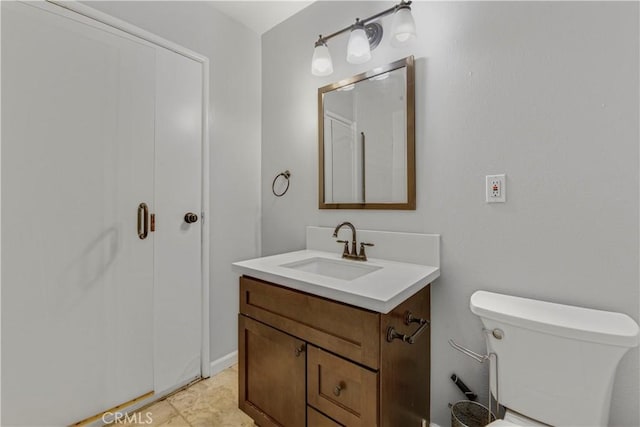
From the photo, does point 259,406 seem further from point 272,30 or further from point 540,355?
point 272,30

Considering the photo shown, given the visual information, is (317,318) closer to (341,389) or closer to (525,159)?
(341,389)

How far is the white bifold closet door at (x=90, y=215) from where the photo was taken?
3.65ft

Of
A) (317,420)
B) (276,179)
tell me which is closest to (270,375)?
(317,420)

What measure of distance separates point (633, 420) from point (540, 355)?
0.38 metres

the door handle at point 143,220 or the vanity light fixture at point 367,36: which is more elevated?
the vanity light fixture at point 367,36

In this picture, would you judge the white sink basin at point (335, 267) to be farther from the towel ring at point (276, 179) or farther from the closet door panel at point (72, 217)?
the closet door panel at point (72, 217)

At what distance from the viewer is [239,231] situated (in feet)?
6.36

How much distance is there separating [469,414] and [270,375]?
84 cm

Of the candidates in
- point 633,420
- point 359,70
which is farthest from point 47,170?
point 633,420

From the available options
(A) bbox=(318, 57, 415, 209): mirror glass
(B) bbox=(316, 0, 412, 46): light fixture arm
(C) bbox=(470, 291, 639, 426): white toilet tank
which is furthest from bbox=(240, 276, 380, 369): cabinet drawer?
(B) bbox=(316, 0, 412, 46): light fixture arm

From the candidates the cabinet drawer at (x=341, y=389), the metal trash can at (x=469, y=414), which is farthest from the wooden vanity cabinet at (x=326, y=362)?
the metal trash can at (x=469, y=414)

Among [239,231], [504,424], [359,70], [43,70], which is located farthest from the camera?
[239,231]

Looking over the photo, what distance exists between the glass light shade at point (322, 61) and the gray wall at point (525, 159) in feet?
0.63

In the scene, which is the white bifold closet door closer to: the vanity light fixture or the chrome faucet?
the vanity light fixture
